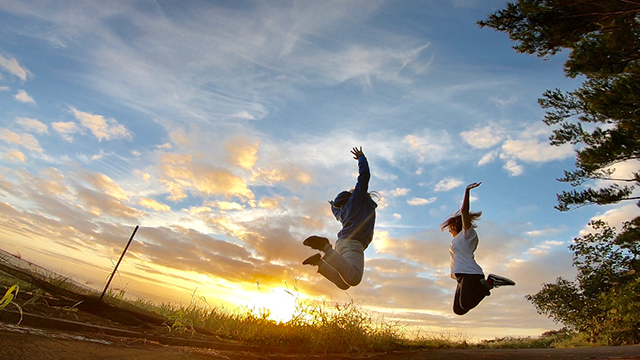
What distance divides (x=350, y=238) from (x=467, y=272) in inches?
71.8

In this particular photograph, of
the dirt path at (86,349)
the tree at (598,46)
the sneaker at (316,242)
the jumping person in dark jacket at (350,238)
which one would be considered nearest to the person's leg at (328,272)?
the jumping person in dark jacket at (350,238)

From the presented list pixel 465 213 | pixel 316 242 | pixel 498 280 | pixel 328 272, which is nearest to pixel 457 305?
pixel 498 280

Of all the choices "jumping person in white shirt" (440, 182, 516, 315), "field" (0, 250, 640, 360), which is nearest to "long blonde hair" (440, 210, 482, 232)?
"jumping person in white shirt" (440, 182, 516, 315)

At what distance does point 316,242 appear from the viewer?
17.1 feet

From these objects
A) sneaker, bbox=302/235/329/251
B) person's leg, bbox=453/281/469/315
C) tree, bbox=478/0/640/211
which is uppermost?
tree, bbox=478/0/640/211

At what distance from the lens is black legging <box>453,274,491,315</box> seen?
5.71 meters

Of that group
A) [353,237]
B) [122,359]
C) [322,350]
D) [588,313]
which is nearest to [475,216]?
[353,237]

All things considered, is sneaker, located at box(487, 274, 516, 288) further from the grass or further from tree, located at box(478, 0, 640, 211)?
Result: tree, located at box(478, 0, 640, 211)

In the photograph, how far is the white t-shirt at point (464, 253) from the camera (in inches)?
229

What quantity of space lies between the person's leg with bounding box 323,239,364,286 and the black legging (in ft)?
5.21

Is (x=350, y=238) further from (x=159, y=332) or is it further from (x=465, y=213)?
(x=159, y=332)

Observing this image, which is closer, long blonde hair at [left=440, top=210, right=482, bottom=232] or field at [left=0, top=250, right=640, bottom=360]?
field at [left=0, top=250, right=640, bottom=360]

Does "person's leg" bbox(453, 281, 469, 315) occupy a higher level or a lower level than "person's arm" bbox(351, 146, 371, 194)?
Answer: lower

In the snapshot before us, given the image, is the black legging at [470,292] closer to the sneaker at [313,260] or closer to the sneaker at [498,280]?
the sneaker at [498,280]
